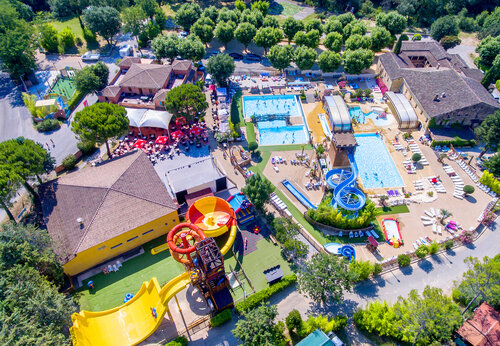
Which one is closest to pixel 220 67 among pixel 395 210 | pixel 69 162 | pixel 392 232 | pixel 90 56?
pixel 69 162

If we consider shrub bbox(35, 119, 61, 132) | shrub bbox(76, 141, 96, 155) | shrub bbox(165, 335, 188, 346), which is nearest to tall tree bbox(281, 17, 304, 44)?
shrub bbox(76, 141, 96, 155)

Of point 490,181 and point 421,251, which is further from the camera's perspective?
point 490,181

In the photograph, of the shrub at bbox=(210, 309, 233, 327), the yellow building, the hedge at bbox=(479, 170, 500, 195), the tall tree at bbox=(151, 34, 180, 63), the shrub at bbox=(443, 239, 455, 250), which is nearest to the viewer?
the shrub at bbox=(210, 309, 233, 327)

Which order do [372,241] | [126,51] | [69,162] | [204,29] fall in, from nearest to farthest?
[372,241] → [69,162] → [204,29] → [126,51]

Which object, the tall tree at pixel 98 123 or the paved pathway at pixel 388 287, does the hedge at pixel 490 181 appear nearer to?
the paved pathway at pixel 388 287

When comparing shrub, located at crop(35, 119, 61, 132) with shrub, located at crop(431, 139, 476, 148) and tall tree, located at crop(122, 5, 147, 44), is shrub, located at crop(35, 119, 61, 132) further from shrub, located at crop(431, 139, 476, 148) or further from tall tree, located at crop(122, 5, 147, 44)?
shrub, located at crop(431, 139, 476, 148)

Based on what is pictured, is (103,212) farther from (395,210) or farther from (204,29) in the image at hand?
(204,29)
